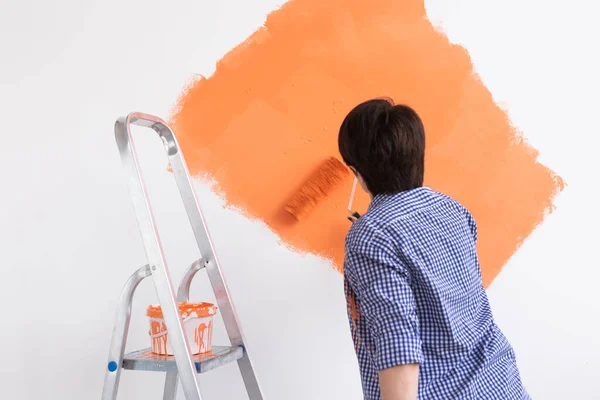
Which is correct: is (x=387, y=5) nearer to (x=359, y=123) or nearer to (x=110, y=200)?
(x=359, y=123)

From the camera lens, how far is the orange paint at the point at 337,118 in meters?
1.64

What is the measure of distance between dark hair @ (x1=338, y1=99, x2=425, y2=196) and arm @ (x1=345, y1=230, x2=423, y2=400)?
0.15m

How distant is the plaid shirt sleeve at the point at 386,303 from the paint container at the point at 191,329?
395mm

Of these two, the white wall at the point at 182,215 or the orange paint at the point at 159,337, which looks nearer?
the orange paint at the point at 159,337

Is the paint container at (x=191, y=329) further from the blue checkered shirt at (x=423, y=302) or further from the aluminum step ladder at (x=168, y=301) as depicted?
the blue checkered shirt at (x=423, y=302)

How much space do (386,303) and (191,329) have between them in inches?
18.1

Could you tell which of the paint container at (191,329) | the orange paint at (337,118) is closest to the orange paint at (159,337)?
the paint container at (191,329)

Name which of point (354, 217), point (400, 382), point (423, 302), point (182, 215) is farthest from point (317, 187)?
point (400, 382)

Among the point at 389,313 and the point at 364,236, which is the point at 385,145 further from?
the point at 389,313

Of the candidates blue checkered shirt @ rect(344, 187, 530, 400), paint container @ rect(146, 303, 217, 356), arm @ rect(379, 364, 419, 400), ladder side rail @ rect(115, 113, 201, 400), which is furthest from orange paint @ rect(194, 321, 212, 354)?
arm @ rect(379, 364, 419, 400)

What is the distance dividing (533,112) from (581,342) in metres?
0.65

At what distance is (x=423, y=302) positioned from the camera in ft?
3.47

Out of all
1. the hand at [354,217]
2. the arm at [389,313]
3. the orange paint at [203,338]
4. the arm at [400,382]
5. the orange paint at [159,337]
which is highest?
the hand at [354,217]

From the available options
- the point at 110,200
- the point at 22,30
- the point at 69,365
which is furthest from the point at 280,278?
the point at 22,30
